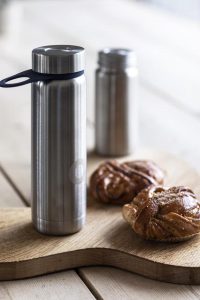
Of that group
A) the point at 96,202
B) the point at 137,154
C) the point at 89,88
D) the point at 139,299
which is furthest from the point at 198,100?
the point at 139,299

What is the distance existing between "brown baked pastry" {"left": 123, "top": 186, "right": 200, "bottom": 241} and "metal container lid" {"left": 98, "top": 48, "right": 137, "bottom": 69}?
483mm

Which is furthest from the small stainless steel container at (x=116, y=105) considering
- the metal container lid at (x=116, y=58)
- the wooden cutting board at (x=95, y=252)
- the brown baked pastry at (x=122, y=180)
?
the wooden cutting board at (x=95, y=252)

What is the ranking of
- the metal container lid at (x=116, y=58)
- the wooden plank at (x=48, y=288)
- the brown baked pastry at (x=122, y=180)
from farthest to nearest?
the metal container lid at (x=116, y=58) < the brown baked pastry at (x=122, y=180) < the wooden plank at (x=48, y=288)

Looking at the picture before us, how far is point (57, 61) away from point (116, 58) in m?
0.48

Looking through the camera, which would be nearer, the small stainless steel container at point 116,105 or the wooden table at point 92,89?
the wooden table at point 92,89

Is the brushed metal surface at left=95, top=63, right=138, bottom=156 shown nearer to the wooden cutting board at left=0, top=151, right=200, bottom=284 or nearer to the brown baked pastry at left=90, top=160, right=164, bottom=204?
the brown baked pastry at left=90, top=160, right=164, bottom=204

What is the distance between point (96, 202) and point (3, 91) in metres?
0.91

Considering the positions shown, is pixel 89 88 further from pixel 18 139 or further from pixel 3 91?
pixel 18 139

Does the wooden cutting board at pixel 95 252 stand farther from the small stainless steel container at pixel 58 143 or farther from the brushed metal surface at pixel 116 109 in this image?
the brushed metal surface at pixel 116 109

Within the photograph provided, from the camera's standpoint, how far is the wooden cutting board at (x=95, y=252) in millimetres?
1170

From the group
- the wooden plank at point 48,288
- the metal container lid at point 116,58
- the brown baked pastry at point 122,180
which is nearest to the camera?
the wooden plank at point 48,288

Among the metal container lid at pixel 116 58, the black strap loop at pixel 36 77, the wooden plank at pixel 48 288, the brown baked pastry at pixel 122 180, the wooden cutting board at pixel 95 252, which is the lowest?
the wooden plank at pixel 48 288

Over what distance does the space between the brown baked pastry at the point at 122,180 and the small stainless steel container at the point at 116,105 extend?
0.71 ft

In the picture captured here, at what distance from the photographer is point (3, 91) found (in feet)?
7.35
